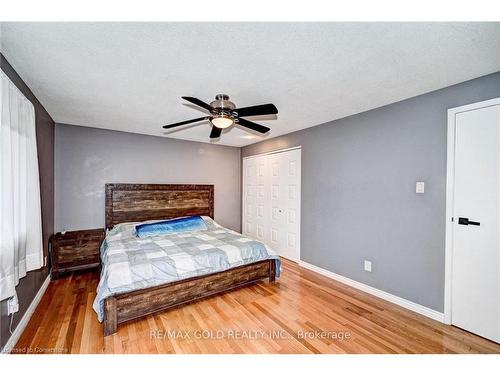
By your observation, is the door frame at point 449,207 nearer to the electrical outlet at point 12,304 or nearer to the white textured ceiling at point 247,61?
the white textured ceiling at point 247,61

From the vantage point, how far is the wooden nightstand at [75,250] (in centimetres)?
309

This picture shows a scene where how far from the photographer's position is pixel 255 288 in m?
2.86

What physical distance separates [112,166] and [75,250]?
4.68 feet

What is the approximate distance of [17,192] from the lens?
172cm

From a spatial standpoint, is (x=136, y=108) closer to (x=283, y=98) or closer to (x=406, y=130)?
(x=283, y=98)

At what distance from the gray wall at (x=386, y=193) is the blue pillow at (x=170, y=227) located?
1897 mm

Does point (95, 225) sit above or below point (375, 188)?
below

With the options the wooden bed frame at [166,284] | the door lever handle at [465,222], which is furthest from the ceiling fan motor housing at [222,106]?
the door lever handle at [465,222]

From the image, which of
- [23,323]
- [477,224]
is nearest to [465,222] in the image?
[477,224]

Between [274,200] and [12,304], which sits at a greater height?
[274,200]

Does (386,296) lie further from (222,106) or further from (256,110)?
(222,106)

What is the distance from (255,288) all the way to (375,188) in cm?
200

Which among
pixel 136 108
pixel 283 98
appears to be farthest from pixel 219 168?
pixel 283 98

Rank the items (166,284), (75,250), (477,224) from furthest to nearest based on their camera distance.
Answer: (75,250) → (166,284) → (477,224)
